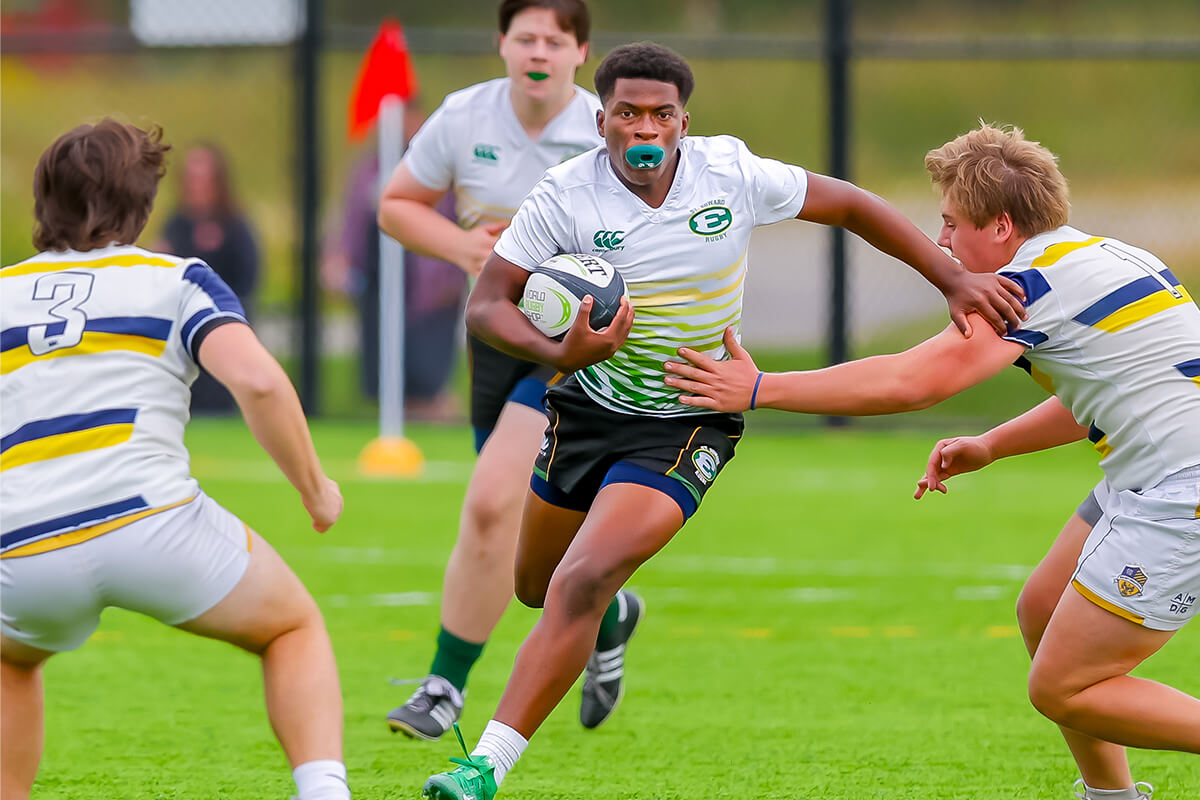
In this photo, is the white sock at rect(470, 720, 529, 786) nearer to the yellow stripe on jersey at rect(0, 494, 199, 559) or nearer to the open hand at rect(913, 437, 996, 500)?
the yellow stripe on jersey at rect(0, 494, 199, 559)

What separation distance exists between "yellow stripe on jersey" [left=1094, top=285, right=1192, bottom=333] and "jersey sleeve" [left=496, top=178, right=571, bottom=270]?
1322 mm

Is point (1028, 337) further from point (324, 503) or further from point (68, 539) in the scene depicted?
point (68, 539)

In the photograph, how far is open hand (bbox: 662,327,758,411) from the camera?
3.84m

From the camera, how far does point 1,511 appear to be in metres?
3.12

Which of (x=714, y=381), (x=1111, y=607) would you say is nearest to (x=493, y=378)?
(x=714, y=381)

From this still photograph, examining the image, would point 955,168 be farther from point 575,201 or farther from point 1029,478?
point 1029,478

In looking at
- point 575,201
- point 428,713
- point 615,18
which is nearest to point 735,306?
point 575,201

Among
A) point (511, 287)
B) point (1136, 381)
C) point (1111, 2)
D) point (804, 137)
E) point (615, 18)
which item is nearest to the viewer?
point (1136, 381)

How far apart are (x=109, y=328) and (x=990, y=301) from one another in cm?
192

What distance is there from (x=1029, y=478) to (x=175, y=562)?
812 cm

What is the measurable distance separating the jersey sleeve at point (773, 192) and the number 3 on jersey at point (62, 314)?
5.64 feet

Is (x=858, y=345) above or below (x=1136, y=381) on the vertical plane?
below

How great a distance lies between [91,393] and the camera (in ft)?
10.3

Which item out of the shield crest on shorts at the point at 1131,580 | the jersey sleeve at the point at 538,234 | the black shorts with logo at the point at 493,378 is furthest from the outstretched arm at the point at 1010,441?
the black shorts with logo at the point at 493,378
